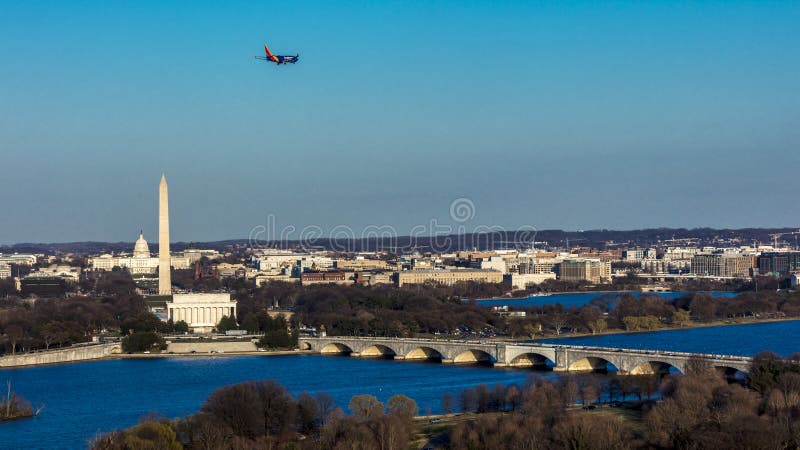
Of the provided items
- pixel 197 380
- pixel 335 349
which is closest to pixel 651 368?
pixel 197 380

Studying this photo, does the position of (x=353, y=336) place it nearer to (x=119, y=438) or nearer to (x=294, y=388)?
(x=294, y=388)

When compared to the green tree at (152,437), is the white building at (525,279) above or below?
above

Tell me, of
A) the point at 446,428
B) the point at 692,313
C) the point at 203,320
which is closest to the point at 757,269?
the point at 692,313

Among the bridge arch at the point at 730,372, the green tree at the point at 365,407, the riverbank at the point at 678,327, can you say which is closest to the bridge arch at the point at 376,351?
the riverbank at the point at 678,327

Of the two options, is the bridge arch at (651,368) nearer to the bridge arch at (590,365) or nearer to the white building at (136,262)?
the bridge arch at (590,365)

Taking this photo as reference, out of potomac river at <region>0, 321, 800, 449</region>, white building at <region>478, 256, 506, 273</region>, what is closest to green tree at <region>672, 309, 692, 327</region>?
potomac river at <region>0, 321, 800, 449</region>

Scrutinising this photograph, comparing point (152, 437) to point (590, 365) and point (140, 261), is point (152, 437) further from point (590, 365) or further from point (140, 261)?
point (140, 261)
